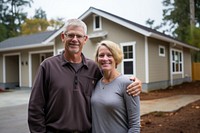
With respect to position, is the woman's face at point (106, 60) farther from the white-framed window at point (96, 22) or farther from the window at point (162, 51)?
the window at point (162, 51)

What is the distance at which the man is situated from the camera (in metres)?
1.98

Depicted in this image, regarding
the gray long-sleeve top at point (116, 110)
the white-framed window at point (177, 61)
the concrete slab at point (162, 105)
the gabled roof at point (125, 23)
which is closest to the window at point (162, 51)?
the gabled roof at point (125, 23)

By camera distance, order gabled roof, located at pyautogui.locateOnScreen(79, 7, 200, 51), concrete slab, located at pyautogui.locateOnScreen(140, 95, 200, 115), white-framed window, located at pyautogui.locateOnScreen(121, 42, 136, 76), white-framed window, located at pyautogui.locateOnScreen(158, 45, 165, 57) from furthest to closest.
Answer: white-framed window, located at pyautogui.locateOnScreen(158, 45, 165, 57), white-framed window, located at pyautogui.locateOnScreen(121, 42, 136, 76), gabled roof, located at pyautogui.locateOnScreen(79, 7, 200, 51), concrete slab, located at pyautogui.locateOnScreen(140, 95, 200, 115)

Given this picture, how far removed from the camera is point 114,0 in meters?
24.7

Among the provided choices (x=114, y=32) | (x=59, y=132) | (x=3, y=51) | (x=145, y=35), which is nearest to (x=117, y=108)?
(x=59, y=132)

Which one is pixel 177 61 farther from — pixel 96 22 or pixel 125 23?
pixel 96 22

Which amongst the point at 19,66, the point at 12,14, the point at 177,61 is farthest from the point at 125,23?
the point at 12,14

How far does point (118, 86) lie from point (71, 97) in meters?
0.42

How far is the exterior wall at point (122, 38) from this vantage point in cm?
1251

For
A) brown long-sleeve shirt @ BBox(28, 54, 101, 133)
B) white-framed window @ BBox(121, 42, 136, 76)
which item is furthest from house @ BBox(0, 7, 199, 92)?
brown long-sleeve shirt @ BBox(28, 54, 101, 133)

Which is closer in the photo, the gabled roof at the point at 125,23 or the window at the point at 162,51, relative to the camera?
the gabled roof at the point at 125,23

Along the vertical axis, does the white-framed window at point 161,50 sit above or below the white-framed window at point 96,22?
below

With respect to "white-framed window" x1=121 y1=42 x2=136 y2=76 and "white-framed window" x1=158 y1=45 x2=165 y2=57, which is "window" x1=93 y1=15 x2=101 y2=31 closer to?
"white-framed window" x1=121 y1=42 x2=136 y2=76

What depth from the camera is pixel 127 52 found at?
13.0m
